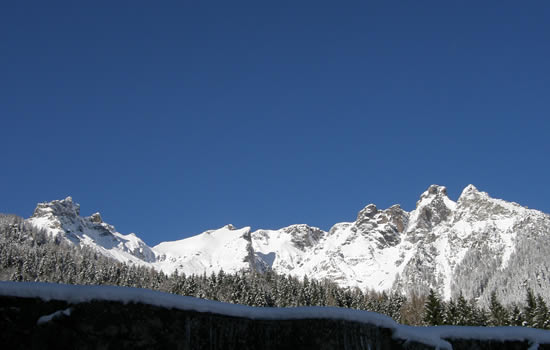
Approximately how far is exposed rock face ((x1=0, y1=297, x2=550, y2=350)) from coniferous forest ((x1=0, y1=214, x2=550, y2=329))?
138 feet

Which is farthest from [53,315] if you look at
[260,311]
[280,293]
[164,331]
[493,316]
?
[280,293]

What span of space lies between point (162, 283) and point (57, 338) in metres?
151

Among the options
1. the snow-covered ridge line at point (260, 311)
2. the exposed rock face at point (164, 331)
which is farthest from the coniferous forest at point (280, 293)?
the exposed rock face at point (164, 331)

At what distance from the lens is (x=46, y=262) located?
169125 millimetres

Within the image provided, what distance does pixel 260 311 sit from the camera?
13477 millimetres

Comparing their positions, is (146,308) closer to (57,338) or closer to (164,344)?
(164,344)

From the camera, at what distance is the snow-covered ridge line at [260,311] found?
11211mm

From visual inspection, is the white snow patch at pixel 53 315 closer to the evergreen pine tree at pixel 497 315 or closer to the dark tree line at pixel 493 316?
the dark tree line at pixel 493 316

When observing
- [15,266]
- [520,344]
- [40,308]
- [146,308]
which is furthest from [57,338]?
[15,266]

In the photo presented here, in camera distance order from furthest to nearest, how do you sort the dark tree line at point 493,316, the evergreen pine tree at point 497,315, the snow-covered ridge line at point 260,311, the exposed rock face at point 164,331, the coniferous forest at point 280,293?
1. the evergreen pine tree at point 497,315
2. the coniferous forest at point 280,293
3. the dark tree line at point 493,316
4. the snow-covered ridge line at point 260,311
5. the exposed rock face at point 164,331

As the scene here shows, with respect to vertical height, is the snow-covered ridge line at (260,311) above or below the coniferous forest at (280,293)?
below

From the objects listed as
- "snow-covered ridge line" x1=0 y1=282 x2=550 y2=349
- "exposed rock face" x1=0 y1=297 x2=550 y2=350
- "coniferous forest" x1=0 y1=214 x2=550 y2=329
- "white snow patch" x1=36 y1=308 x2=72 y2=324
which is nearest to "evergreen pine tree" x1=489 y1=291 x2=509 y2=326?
"coniferous forest" x1=0 y1=214 x2=550 y2=329

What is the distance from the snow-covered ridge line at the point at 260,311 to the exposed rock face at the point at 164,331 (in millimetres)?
118

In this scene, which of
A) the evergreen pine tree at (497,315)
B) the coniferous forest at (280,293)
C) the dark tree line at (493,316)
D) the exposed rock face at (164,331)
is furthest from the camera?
the evergreen pine tree at (497,315)
